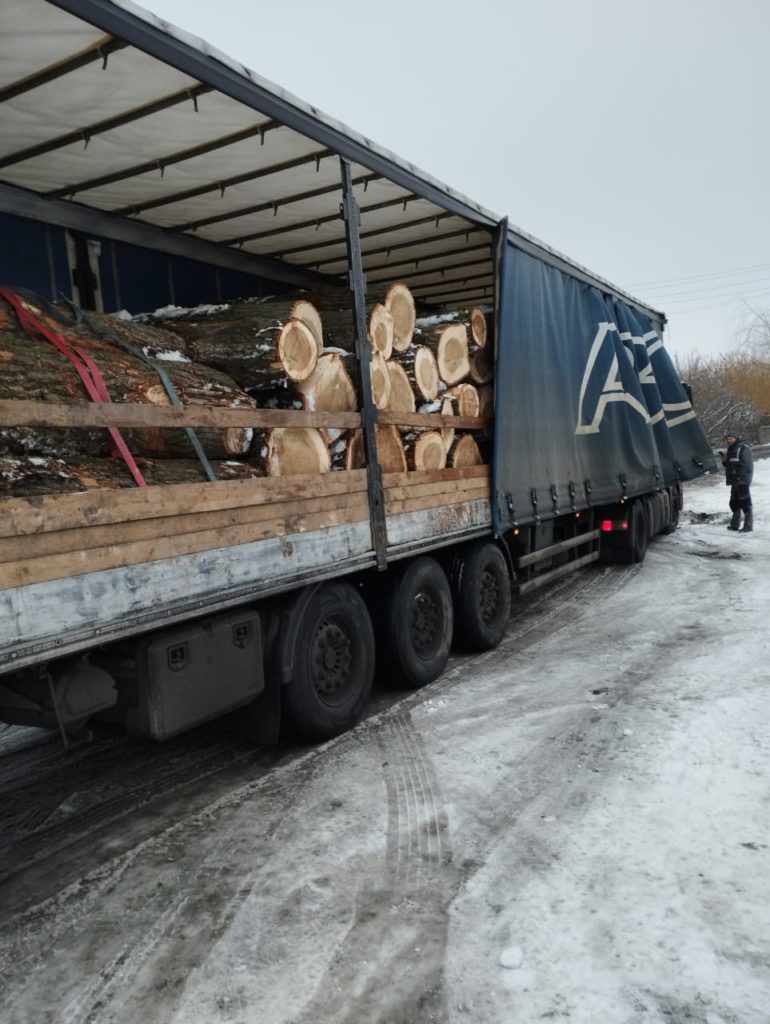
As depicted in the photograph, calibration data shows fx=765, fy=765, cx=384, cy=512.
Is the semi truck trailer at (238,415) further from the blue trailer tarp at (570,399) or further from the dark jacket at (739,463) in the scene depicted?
the dark jacket at (739,463)

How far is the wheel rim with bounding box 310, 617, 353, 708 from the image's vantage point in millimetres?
4418

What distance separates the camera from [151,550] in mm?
3162

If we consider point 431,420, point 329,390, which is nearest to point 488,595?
point 431,420

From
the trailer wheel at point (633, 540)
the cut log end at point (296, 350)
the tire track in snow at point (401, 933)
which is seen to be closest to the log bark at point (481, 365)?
the cut log end at point (296, 350)

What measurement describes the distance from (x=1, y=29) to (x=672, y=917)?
4.28 meters

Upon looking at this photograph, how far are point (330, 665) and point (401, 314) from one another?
261 cm

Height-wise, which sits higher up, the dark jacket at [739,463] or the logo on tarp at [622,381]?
the logo on tarp at [622,381]

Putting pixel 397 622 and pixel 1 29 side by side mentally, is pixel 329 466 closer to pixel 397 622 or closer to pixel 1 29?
pixel 397 622

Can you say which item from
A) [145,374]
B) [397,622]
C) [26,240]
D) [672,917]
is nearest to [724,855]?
[672,917]

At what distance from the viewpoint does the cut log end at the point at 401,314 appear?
5.49 meters

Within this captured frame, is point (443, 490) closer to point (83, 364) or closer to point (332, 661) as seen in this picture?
point (332, 661)

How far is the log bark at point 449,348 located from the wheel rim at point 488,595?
162 centimetres

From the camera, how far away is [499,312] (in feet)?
19.9

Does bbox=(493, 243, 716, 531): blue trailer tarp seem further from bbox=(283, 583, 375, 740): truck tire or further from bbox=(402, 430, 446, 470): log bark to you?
bbox=(283, 583, 375, 740): truck tire
